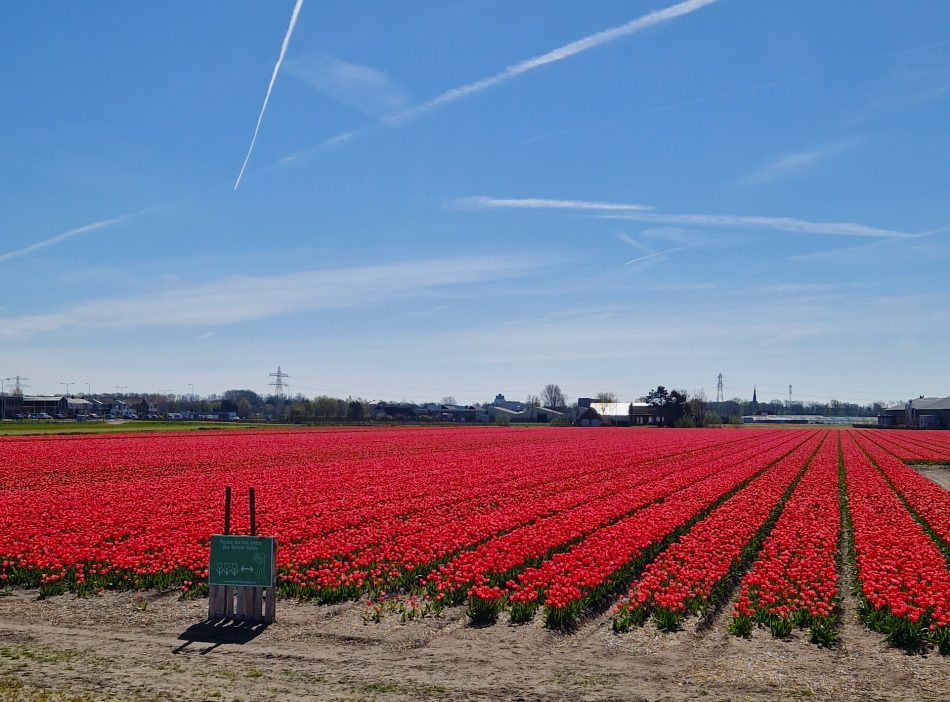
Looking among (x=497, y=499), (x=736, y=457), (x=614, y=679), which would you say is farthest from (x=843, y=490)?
(x=614, y=679)

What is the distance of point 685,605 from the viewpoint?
11.9 m

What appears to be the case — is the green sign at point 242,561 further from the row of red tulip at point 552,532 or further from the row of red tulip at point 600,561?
the row of red tulip at point 600,561

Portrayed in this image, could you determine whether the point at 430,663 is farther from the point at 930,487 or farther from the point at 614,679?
the point at 930,487

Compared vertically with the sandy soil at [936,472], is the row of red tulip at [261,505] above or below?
above

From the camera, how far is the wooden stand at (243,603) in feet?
36.0

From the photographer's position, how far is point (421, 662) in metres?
9.46

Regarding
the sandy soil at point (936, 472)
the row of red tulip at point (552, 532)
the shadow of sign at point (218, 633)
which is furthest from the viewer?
the sandy soil at point (936, 472)

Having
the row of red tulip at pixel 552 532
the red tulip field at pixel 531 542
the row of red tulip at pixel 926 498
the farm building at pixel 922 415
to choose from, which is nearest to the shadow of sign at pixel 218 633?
the red tulip field at pixel 531 542

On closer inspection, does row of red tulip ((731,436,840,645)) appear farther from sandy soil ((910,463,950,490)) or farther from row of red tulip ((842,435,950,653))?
sandy soil ((910,463,950,490))

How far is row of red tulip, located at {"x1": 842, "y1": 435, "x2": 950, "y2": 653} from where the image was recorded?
414 inches

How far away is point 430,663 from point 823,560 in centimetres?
946

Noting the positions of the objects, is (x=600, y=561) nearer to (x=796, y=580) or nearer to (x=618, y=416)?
(x=796, y=580)

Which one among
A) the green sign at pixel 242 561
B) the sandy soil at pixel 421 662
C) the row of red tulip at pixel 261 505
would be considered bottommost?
the sandy soil at pixel 421 662

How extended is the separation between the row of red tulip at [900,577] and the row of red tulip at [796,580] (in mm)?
573
